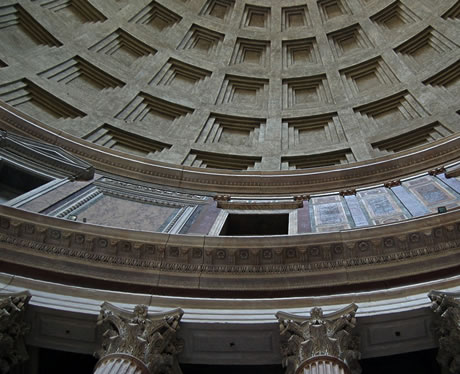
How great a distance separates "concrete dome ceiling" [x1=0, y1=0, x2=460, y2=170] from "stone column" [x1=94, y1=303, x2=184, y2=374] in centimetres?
1619


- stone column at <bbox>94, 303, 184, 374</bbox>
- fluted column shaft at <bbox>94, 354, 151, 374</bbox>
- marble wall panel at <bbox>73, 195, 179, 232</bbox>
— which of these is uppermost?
marble wall panel at <bbox>73, 195, 179, 232</bbox>

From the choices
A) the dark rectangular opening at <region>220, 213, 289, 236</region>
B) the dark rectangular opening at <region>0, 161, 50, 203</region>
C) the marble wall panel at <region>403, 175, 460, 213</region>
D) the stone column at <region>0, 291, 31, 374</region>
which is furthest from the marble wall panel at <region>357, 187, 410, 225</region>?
the dark rectangular opening at <region>0, 161, 50, 203</region>

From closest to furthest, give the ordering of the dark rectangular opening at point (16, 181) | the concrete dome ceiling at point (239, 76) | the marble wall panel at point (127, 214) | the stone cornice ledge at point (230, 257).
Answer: the stone cornice ledge at point (230, 257) → the marble wall panel at point (127, 214) → the dark rectangular opening at point (16, 181) → the concrete dome ceiling at point (239, 76)

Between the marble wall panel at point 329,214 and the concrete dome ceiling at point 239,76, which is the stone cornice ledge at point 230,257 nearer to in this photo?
the marble wall panel at point 329,214

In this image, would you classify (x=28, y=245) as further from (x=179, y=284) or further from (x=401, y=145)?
(x=401, y=145)

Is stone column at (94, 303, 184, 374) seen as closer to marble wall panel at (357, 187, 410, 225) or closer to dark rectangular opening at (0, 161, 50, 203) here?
marble wall panel at (357, 187, 410, 225)

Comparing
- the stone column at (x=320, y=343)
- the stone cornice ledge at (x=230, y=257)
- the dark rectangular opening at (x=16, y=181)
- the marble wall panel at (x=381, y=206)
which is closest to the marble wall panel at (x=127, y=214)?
the dark rectangular opening at (x=16, y=181)

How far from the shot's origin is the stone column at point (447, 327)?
1128cm

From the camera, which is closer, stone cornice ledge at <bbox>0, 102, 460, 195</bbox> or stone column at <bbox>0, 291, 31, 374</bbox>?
stone column at <bbox>0, 291, 31, 374</bbox>

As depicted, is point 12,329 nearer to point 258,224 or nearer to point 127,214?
point 127,214

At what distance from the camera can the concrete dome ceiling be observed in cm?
2875

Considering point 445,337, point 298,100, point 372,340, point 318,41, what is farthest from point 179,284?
point 318,41

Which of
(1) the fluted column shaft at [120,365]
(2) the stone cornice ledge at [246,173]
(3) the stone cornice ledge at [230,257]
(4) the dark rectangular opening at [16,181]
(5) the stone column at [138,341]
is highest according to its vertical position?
(2) the stone cornice ledge at [246,173]

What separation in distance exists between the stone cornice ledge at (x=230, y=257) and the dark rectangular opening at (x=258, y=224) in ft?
16.9
